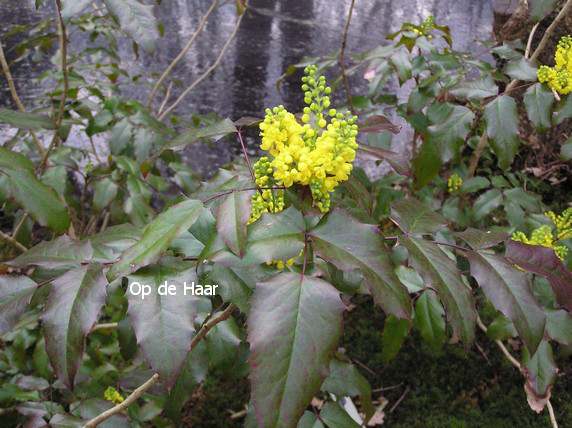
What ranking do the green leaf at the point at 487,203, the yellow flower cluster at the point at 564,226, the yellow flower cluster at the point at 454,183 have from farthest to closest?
the yellow flower cluster at the point at 454,183 < the green leaf at the point at 487,203 < the yellow flower cluster at the point at 564,226

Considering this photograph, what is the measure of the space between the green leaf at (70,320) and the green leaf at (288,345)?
9.5 inches

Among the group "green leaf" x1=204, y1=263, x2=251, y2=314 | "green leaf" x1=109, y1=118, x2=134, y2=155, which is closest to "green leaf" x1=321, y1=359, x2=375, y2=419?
"green leaf" x1=204, y1=263, x2=251, y2=314

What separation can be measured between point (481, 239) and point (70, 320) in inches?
26.0

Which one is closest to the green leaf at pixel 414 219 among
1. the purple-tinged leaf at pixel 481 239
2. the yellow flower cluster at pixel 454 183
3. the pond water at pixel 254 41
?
the purple-tinged leaf at pixel 481 239

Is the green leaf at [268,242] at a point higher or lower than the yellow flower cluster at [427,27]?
lower

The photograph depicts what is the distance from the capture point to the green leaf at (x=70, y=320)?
65cm

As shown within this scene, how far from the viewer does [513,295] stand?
0.71 metres

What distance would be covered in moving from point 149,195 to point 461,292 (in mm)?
1067

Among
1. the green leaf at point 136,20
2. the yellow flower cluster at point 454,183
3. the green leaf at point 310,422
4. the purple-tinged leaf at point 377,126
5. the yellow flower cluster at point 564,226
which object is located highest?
the green leaf at point 136,20

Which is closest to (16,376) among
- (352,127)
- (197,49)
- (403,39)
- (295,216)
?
(295,216)

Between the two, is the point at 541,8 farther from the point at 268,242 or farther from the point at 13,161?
the point at 13,161

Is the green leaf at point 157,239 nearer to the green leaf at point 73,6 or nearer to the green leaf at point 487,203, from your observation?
the green leaf at point 73,6

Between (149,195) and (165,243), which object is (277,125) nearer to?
(165,243)

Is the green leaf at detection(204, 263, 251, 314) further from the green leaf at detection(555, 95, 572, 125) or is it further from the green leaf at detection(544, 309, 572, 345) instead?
the green leaf at detection(555, 95, 572, 125)
